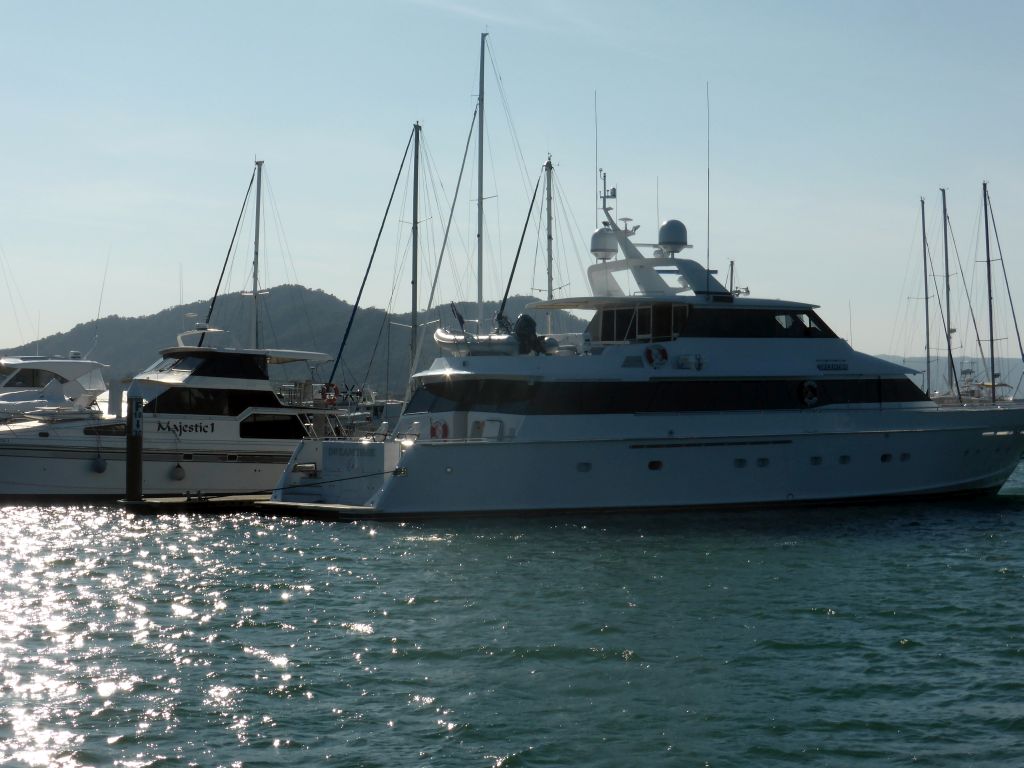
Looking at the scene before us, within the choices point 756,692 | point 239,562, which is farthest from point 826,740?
point 239,562

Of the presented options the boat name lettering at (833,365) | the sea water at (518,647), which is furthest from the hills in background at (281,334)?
the sea water at (518,647)

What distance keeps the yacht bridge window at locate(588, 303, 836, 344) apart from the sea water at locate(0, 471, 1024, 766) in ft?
14.6

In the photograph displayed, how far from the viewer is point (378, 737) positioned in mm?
8812

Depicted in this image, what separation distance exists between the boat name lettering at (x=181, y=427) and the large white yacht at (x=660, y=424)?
577 cm

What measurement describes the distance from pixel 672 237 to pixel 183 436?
12.3 m

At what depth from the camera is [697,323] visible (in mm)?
21578

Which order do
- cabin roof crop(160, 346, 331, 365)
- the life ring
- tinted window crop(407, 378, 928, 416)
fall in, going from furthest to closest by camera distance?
the life ring
cabin roof crop(160, 346, 331, 365)
tinted window crop(407, 378, 928, 416)

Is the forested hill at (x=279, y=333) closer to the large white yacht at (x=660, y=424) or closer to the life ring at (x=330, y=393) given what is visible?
the life ring at (x=330, y=393)

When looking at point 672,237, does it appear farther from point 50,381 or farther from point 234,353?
point 50,381

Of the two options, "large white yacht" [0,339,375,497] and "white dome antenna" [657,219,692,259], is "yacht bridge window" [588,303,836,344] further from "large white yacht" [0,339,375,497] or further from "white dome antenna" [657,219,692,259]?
"large white yacht" [0,339,375,497]

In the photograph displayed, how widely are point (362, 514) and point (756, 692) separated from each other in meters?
10.9

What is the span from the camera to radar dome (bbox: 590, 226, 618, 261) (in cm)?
2456

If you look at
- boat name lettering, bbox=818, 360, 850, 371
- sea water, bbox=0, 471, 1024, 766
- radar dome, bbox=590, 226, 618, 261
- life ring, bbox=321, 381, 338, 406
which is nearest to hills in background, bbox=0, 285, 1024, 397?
life ring, bbox=321, 381, 338, 406

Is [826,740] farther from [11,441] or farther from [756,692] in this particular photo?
[11,441]
